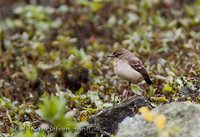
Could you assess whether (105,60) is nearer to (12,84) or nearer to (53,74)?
(53,74)

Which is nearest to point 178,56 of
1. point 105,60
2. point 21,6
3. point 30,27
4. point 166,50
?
point 166,50

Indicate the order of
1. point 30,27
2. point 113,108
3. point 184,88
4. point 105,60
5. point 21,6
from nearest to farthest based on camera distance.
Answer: point 113,108 < point 184,88 < point 105,60 < point 30,27 < point 21,6

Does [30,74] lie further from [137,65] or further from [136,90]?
[136,90]

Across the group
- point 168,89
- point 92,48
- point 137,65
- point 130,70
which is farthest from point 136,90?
point 92,48

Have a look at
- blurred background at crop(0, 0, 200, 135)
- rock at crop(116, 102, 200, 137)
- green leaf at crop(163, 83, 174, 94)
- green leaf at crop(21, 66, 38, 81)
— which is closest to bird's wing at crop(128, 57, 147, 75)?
blurred background at crop(0, 0, 200, 135)

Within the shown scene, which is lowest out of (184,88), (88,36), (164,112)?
(88,36)

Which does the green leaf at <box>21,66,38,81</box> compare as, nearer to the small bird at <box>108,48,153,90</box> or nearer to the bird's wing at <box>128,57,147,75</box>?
the small bird at <box>108,48,153,90</box>
